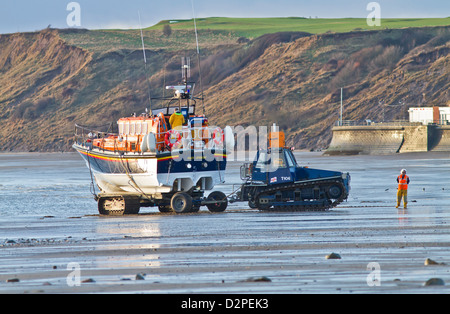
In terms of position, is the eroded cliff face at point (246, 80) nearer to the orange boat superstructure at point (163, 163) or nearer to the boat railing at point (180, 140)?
the boat railing at point (180, 140)

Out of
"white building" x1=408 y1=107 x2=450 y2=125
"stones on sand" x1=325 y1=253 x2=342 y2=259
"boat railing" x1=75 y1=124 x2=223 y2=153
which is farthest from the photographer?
"white building" x1=408 y1=107 x2=450 y2=125

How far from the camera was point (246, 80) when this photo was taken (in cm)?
16175

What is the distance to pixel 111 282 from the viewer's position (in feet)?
44.8

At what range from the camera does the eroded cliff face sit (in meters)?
136

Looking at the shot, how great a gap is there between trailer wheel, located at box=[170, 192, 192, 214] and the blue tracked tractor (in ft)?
6.01

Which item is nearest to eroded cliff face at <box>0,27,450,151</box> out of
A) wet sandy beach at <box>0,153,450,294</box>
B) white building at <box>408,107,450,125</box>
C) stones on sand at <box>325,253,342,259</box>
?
white building at <box>408,107,450,125</box>

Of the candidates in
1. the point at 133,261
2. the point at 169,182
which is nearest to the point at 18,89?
the point at 169,182

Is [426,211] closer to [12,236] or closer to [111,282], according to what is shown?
[12,236]

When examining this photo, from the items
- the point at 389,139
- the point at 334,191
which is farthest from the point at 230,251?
the point at 389,139

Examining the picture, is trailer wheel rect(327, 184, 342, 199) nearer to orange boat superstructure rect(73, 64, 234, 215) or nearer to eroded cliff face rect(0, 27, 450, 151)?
orange boat superstructure rect(73, 64, 234, 215)

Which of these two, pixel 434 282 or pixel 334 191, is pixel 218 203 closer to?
pixel 334 191

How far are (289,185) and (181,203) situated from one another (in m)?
3.34

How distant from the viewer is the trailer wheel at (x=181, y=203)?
89.9 ft

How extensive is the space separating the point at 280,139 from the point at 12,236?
→ 9.45m
